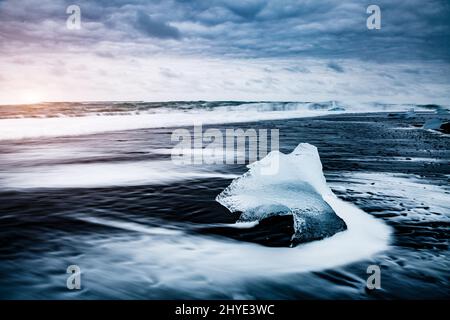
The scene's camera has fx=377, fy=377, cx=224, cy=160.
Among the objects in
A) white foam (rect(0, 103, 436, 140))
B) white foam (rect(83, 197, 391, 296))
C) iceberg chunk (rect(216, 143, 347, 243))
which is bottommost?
white foam (rect(83, 197, 391, 296))

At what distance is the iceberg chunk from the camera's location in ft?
11.1

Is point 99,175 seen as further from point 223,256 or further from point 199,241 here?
point 223,256

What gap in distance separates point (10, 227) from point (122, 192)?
1616 millimetres

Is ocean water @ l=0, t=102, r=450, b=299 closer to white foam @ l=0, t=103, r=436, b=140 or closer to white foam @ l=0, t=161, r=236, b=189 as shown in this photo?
white foam @ l=0, t=161, r=236, b=189

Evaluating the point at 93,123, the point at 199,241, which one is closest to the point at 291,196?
the point at 199,241

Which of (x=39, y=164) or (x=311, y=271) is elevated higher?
(x=39, y=164)

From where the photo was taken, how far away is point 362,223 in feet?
12.4

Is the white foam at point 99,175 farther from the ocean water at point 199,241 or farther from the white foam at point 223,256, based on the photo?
the white foam at point 223,256

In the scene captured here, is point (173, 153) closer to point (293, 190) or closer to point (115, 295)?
point (293, 190)

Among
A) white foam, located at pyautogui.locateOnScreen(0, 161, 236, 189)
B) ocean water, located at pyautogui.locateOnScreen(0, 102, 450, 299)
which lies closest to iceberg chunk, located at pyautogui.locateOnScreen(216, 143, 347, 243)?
ocean water, located at pyautogui.locateOnScreen(0, 102, 450, 299)

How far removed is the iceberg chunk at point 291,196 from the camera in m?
3.38

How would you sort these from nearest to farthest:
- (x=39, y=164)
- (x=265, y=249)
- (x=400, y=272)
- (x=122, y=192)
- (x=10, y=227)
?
(x=400, y=272) < (x=265, y=249) < (x=10, y=227) < (x=122, y=192) < (x=39, y=164)

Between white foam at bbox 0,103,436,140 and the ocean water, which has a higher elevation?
white foam at bbox 0,103,436,140
